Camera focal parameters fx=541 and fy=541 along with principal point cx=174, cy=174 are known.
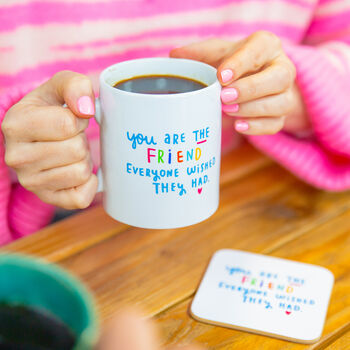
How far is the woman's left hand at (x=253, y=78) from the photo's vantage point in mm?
610

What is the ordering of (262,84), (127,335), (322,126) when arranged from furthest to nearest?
1. (322,126)
2. (262,84)
3. (127,335)

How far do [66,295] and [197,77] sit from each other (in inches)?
14.3

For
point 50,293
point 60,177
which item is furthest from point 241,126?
point 50,293

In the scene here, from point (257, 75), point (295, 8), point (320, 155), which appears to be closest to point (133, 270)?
point (257, 75)

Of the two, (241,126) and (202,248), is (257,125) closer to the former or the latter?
(241,126)

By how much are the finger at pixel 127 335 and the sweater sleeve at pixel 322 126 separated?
22.2 inches

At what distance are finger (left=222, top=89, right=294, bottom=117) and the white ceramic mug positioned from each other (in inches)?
2.3

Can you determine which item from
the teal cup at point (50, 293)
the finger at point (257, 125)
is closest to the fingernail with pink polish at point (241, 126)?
the finger at point (257, 125)

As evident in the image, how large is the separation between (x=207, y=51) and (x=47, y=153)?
0.25 m

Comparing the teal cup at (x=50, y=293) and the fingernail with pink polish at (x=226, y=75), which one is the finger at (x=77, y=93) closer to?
the fingernail with pink polish at (x=226, y=75)

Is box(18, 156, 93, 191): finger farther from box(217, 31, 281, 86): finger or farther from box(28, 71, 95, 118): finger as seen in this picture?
box(217, 31, 281, 86): finger

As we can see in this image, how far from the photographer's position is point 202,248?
716 millimetres

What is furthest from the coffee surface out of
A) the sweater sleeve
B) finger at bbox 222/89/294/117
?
the sweater sleeve

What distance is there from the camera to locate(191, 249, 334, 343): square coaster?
59cm
